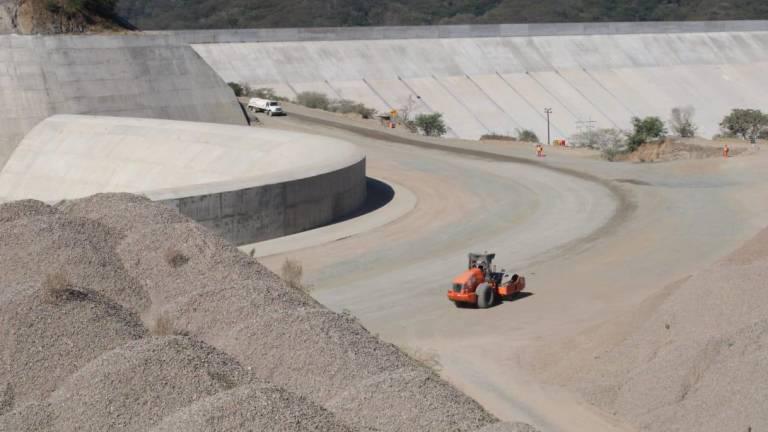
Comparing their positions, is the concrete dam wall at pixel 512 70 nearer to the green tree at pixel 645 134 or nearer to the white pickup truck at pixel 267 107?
the white pickup truck at pixel 267 107

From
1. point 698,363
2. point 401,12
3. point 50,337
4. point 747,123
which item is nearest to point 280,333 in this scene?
point 50,337

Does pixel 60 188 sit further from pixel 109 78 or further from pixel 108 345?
pixel 108 345

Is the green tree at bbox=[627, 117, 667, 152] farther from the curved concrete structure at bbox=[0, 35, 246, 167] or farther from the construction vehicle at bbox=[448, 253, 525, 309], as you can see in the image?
the construction vehicle at bbox=[448, 253, 525, 309]

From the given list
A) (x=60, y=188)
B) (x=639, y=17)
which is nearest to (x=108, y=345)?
(x=60, y=188)

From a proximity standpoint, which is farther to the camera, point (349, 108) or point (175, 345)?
point (349, 108)

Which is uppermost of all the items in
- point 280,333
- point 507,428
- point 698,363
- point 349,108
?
point 507,428

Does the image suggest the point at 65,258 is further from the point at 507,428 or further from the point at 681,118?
the point at 681,118
